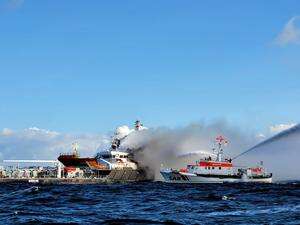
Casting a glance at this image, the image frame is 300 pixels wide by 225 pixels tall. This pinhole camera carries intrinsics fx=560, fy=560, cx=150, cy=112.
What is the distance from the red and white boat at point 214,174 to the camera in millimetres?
185000

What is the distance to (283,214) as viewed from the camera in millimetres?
60406

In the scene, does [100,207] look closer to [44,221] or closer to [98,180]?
[44,221]

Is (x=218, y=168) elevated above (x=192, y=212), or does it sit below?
above

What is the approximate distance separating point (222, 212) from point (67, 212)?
1763cm

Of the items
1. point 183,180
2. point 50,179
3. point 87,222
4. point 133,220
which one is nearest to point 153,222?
point 133,220

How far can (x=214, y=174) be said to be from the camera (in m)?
185

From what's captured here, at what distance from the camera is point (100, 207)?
7138cm

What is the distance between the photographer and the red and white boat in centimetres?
18500

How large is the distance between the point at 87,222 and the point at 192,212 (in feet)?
50.4

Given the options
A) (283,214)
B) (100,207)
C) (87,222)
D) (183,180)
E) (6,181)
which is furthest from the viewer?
(6,181)

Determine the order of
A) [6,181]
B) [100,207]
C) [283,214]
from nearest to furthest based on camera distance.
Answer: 1. [283,214]
2. [100,207]
3. [6,181]

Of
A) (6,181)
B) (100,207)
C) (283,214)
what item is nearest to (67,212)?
(100,207)

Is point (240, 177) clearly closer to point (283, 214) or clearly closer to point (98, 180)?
point (98, 180)

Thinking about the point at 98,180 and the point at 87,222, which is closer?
the point at 87,222
